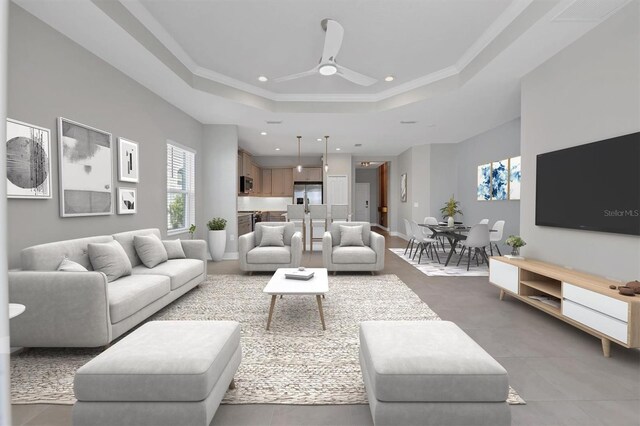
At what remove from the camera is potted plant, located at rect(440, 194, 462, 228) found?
623 cm

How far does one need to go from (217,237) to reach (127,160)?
240 centimetres

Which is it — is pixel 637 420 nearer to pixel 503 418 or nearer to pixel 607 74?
pixel 503 418

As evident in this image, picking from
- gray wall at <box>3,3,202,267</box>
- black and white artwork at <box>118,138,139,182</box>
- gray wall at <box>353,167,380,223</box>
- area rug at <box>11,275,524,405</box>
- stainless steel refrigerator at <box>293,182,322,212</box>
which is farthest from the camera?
gray wall at <box>353,167,380,223</box>

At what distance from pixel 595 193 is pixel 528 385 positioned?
2.01 meters

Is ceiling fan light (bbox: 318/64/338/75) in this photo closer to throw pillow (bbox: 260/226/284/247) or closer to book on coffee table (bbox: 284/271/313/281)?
book on coffee table (bbox: 284/271/313/281)

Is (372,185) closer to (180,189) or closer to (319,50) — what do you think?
(180,189)

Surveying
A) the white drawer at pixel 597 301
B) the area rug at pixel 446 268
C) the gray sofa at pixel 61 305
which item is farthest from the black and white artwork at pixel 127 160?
the white drawer at pixel 597 301

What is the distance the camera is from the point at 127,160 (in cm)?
395

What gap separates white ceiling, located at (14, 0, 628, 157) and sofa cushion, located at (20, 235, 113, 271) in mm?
2009

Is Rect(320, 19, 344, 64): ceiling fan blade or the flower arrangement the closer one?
Rect(320, 19, 344, 64): ceiling fan blade

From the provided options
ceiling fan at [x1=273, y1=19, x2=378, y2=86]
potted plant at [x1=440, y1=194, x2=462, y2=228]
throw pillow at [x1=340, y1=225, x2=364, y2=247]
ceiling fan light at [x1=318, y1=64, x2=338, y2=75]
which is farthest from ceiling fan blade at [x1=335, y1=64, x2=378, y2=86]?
potted plant at [x1=440, y1=194, x2=462, y2=228]

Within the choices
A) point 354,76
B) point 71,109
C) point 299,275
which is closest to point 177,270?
point 299,275

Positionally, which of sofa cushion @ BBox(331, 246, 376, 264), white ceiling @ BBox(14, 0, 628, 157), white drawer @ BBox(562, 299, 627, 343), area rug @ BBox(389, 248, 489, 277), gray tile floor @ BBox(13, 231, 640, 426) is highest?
white ceiling @ BBox(14, 0, 628, 157)

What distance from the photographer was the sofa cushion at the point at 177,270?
11.0 ft
